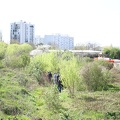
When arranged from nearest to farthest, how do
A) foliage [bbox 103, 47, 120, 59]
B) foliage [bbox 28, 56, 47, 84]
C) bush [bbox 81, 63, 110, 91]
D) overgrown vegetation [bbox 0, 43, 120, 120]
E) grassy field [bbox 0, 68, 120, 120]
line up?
grassy field [bbox 0, 68, 120, 120]
overgrown vegetation [bbox 0, 43, 120, 120]
bush [bbox 81, 63, 110, 91]
foliage [bbox 28, 56, 47, 84]
foliage [bbox 103, 47, 120, 59]

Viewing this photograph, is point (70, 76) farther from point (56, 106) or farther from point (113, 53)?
point (113, 53)

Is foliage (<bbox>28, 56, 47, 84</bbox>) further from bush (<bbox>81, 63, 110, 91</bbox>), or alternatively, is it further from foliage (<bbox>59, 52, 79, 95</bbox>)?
foliage (<bbox>59, 52, 79, 95</bbox>)

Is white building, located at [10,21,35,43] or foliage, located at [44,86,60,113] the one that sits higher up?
white building, located at [10,21,35,43]

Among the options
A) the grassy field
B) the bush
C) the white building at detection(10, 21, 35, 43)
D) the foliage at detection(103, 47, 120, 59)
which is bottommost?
the grassy field

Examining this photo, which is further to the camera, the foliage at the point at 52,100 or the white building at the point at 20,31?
the white building at the point at 20,31

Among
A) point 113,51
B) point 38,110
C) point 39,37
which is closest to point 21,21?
point 39,37

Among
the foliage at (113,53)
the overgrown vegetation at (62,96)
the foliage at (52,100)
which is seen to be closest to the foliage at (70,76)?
the overgrown vegetation at (62,96)

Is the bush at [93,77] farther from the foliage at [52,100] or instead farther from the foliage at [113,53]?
the foliage at [113,53]

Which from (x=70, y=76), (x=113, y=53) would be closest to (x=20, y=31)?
(x=113, y=53)

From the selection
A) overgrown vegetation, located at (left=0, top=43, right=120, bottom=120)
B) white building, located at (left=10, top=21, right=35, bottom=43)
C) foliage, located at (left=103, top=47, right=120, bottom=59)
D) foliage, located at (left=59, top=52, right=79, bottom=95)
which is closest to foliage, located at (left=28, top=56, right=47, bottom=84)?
overgrown vegetation, located at (left=0, top=43, right=120, bottom=120)

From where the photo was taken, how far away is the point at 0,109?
13.0m

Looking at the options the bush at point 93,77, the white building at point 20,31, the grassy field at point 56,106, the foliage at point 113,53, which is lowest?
the grassy field at point 56,106

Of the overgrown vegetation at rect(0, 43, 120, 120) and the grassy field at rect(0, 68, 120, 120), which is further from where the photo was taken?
the overgrown vegetation at rect(0, 43, 120, 120)

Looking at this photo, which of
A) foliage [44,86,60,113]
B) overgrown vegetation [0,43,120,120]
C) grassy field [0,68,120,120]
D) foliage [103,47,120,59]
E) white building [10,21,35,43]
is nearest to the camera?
grassy field [0,68,120,120]
